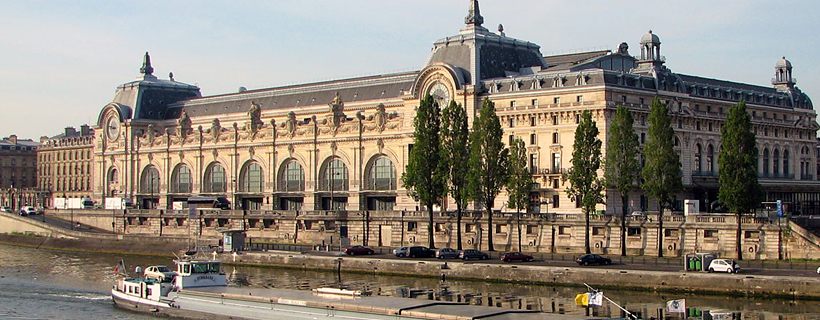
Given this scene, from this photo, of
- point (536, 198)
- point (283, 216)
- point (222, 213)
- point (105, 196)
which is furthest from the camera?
point (105, 196)

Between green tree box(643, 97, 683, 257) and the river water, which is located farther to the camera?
green tree box(643, 97, 683, 257)

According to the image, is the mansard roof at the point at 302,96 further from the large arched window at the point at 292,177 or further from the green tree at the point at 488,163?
the green tree at the point at 488,163

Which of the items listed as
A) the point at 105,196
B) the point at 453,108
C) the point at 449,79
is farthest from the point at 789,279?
the point at 105,196

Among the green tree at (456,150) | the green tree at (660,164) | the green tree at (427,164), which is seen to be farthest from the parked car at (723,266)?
the green tree at (427,164)

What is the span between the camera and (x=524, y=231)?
11194 centimetres

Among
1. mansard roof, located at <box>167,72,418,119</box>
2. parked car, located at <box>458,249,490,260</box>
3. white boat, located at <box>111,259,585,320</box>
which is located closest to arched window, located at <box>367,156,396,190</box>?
mansard roof, located at <box>167,72,418,119</box>

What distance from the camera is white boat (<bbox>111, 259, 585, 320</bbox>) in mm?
63906

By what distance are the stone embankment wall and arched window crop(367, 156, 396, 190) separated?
39.5 ft

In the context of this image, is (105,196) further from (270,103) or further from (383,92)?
(383,92)

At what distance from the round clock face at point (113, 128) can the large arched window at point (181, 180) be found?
721 inches

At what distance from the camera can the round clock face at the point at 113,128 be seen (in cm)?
18225

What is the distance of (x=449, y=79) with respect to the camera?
131 m

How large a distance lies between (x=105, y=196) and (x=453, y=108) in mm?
90716

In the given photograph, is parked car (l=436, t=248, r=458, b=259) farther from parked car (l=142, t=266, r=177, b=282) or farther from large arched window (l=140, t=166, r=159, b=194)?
large arched window (l=140, t=166, r=159, b=194)
